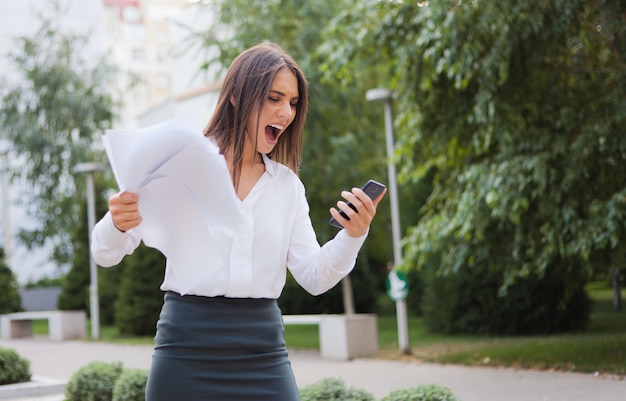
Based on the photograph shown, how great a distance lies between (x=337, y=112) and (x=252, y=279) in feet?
54.2

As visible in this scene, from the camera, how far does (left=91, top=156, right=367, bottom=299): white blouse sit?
2.46 metres

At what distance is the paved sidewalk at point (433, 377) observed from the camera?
8516mm

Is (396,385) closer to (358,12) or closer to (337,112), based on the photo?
(358,12)

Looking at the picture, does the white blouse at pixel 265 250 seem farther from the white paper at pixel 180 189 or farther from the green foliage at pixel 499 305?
the green foliage at pixel 499 305

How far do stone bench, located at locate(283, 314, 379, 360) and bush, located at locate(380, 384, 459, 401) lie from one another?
25.1 ft

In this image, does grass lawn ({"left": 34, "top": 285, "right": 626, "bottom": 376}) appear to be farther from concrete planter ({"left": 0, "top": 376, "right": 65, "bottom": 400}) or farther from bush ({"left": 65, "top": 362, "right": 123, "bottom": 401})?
bush ({"left": 65, "top": 362, "right": 123, "bottom": 401})

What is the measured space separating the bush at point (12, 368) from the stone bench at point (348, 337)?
479 centimetres

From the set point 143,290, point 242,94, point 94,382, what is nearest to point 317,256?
point 242,94

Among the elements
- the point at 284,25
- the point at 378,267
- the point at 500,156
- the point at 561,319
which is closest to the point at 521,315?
the point at 561,319

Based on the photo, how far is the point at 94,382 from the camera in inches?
312

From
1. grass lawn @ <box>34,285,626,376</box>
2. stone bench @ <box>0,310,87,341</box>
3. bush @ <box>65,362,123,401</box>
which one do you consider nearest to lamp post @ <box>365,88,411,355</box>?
grass lawn @ <box>34,285,626,376</box>

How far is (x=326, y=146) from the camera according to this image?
19.0m

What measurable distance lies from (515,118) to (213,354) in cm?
827

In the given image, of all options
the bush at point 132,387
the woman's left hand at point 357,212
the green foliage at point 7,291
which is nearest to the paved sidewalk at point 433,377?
the bush at point 132,387
